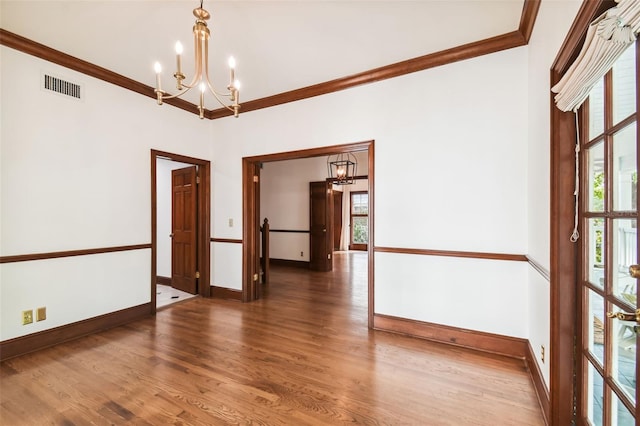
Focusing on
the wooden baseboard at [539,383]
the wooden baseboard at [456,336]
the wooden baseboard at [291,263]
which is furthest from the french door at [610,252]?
the wooden baseboard at [291,263]

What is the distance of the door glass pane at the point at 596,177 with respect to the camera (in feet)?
4.27

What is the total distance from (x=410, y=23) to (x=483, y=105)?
3.28 feet

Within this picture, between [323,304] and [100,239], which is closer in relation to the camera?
[100,239]

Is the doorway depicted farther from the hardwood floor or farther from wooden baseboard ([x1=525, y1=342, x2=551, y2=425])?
the hardwood floor

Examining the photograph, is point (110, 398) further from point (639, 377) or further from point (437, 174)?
point (437, 174)

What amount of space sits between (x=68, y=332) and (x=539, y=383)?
412 centimetres

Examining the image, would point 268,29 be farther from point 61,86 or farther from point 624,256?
point 624,256

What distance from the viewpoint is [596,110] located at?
1.36 m

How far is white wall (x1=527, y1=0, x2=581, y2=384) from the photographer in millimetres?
1651

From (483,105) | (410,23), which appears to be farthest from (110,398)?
(483,105)

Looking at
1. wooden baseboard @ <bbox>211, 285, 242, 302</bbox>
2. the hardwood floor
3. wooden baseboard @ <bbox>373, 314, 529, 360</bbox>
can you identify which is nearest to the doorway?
the hardwood floor

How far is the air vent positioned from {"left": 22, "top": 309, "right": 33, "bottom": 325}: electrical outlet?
2105 millimetres

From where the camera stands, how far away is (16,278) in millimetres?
2518

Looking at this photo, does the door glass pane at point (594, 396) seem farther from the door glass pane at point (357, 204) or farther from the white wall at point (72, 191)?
the door glass pane at point (357, 204)
